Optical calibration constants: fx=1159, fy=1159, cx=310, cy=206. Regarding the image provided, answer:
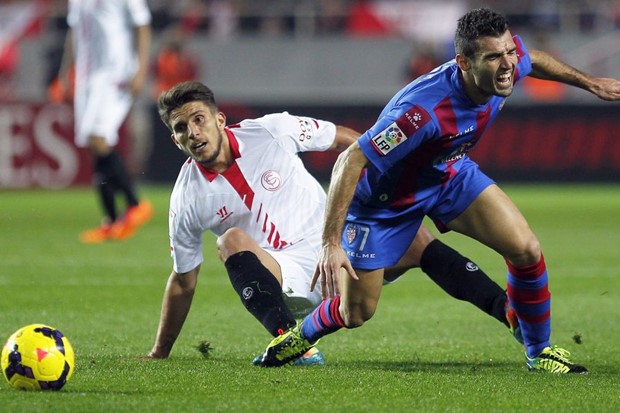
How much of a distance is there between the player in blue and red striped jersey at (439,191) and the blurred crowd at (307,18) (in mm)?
15782

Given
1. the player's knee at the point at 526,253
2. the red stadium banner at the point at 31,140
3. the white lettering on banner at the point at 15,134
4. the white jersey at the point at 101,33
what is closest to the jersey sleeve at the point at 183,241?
the player's knee at the point at 526,253

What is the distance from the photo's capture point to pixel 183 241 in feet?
17.7

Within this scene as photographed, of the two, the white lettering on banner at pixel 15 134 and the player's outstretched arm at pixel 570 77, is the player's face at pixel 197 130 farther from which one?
the white lettering on banner at pixel 15 134

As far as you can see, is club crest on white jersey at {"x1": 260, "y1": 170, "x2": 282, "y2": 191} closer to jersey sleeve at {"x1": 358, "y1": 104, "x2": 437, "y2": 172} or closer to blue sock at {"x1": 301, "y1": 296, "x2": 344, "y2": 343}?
blue sock at {"x1": 301, "y1": 296, "x2": 344, "y2": 343}

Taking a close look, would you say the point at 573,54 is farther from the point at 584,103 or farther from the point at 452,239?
the point at 452,239

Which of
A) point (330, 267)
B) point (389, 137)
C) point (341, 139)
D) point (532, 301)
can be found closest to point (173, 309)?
point (330, 267)

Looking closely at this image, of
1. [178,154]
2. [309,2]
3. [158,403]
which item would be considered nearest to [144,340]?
[158,403]

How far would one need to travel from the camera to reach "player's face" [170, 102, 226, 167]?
5473mm

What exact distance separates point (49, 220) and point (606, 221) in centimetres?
648

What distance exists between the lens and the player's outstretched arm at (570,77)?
5242 millimetres

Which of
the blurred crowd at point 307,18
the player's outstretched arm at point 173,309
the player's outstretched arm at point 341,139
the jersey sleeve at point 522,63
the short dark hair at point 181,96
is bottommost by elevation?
the blurred crowd at point 307,18

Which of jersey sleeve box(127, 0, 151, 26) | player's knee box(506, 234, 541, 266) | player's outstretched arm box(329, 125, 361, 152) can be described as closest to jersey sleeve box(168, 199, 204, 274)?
player's outstretched arm box(329, 125, 361, 152)

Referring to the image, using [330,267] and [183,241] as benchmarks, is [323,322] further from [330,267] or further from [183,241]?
[183,241]

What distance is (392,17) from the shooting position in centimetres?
2150
